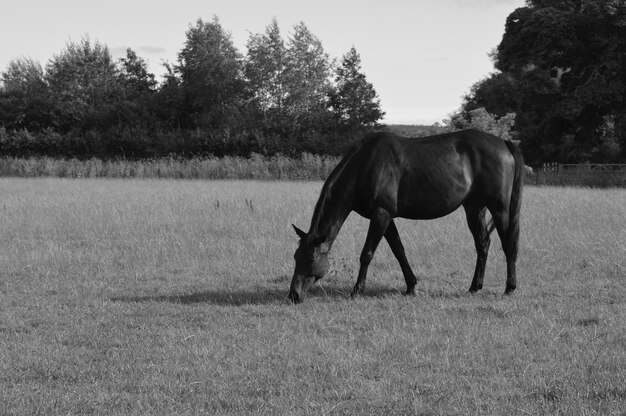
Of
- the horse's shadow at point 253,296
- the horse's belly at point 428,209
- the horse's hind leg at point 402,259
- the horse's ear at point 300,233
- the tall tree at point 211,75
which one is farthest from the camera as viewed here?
the tall tree at point 211,75

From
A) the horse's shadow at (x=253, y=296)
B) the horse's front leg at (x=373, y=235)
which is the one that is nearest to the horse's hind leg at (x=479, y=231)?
the horse's shadow at (x=253, y=296)

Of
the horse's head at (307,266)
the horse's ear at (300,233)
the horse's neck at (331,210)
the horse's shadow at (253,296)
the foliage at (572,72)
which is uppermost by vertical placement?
the foliage at (572,72)

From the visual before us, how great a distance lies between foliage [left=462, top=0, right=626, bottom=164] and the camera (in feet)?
111

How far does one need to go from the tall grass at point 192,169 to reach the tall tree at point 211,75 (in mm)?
20389

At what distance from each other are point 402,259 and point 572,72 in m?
32.0

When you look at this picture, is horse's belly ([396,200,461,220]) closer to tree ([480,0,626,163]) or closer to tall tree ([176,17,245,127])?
tree ([480,0,626,163])

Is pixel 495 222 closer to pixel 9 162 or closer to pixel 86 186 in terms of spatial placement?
pixel 86 186

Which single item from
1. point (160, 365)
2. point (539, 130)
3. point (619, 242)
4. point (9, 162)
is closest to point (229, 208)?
point (619, 242)

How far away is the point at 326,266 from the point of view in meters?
7.62

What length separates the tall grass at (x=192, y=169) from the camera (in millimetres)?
31688

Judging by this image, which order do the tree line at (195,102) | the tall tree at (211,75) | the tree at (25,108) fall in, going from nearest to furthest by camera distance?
the tree line at (195,102), the tree at (25,108), the tall tree at (211,75)

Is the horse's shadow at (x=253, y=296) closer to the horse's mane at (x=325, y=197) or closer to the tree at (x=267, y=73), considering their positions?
the horse's mane at (x=325, y=197)

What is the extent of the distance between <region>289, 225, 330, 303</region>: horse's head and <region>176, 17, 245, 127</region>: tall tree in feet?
156

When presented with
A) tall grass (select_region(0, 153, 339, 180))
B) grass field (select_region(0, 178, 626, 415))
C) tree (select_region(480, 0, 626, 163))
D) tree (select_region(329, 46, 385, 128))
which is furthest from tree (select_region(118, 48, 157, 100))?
grass field (select_region(0, 178, 626, 415))
